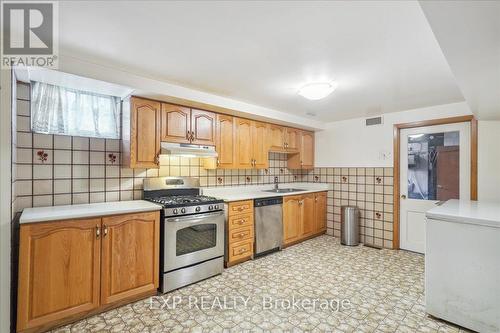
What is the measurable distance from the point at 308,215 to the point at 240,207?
1576mm

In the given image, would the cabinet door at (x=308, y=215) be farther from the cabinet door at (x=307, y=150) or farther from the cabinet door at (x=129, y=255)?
the cabinet door at (x=129, y=255)

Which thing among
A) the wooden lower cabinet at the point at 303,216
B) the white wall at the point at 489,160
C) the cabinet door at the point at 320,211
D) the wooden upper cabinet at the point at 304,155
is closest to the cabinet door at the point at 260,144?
the wooden lower cabinet at the point at 303,216

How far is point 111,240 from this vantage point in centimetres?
219

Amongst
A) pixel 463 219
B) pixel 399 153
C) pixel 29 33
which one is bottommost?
pixel 463 219

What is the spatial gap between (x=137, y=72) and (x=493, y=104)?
11.1 ft

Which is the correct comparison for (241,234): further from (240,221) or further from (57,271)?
(57,271)

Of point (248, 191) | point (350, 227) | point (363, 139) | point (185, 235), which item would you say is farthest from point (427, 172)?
point (185, 235)

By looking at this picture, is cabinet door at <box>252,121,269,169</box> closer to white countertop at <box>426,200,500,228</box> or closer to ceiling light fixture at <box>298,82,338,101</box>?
ceiling light fixture at <box>298,82,338,101</box>

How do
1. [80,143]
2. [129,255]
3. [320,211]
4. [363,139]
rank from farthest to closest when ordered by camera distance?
[320,211] → [363,139] → [80,143] → [129,255]

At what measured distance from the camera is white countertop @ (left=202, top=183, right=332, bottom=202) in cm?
348

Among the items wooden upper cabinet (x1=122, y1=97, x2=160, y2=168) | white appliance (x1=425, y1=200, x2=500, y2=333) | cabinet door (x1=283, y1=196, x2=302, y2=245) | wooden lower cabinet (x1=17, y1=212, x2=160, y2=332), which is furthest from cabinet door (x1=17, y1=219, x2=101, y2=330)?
white appliance (x1=425, y1=200, x2=500, y2=333)

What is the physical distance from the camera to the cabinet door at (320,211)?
4.48m

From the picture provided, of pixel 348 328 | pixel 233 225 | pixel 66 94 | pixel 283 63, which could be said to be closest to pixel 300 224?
pixel 233 225

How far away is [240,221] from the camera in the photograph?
10.7 ft
